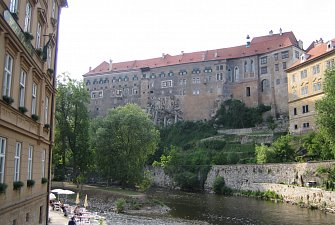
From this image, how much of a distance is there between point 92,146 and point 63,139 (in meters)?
4.79

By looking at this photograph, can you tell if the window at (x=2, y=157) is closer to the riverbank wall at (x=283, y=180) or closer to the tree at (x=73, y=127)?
the riverbank wall at (x=283, y=180)

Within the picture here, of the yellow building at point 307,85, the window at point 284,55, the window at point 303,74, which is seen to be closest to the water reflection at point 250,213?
the yellow building at point 307,85

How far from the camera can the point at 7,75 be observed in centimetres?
1051

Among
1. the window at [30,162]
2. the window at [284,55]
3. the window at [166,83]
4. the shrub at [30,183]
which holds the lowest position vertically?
the shrub at [30,183]

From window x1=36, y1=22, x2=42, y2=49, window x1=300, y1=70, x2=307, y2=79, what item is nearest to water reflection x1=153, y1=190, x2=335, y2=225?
window x1=36, y1=22, x2=42, y2=49

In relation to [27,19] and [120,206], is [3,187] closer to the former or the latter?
[27,19]

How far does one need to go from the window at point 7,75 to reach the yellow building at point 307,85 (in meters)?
46.4

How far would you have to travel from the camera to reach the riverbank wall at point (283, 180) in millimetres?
32281

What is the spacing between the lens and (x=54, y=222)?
19250 millimetres

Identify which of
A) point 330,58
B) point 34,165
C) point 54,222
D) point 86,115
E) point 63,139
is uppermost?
point 330,58

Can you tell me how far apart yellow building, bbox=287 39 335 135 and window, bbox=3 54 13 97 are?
46430mm

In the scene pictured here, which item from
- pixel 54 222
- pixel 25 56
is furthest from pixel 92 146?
pixel 25 56

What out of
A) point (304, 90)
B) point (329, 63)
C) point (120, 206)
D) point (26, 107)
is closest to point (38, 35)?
point (26, 107)

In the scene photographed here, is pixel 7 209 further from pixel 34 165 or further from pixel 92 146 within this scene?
pixel 92 146
